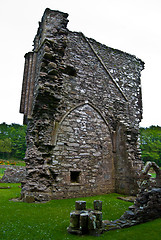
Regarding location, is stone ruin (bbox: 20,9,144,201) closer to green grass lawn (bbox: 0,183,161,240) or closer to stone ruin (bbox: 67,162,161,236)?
green grass lawn (bbox: 0,183,161,240)

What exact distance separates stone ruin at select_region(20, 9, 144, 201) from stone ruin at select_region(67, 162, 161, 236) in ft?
10.7

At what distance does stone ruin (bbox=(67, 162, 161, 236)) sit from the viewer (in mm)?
4309

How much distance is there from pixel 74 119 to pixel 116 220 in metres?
5.22

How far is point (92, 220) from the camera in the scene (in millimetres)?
4301

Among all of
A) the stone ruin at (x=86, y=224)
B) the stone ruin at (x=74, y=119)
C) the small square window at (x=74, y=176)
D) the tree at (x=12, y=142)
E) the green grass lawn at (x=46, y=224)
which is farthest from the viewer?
the tree at (x=12, y=142)

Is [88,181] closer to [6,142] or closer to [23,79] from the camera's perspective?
[23,79]

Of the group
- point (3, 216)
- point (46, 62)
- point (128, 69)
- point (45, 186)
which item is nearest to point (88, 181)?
point (45, 186)

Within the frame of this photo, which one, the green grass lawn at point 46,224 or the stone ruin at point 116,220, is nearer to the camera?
the green grass lawn at point 46,224

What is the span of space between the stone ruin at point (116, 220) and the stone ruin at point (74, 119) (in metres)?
3.27

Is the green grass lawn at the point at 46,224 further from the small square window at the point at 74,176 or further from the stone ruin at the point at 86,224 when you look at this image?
the small square window at the point at 74,176

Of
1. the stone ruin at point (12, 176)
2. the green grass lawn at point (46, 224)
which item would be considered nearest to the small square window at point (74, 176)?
the green grass lawn at point (46, 224)

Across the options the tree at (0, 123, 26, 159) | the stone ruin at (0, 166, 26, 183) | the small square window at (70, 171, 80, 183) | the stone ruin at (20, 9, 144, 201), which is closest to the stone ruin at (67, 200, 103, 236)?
the stone ruin at (20, 9, 144, 201)

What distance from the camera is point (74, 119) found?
936cm

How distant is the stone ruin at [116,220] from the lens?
14.1 ft
